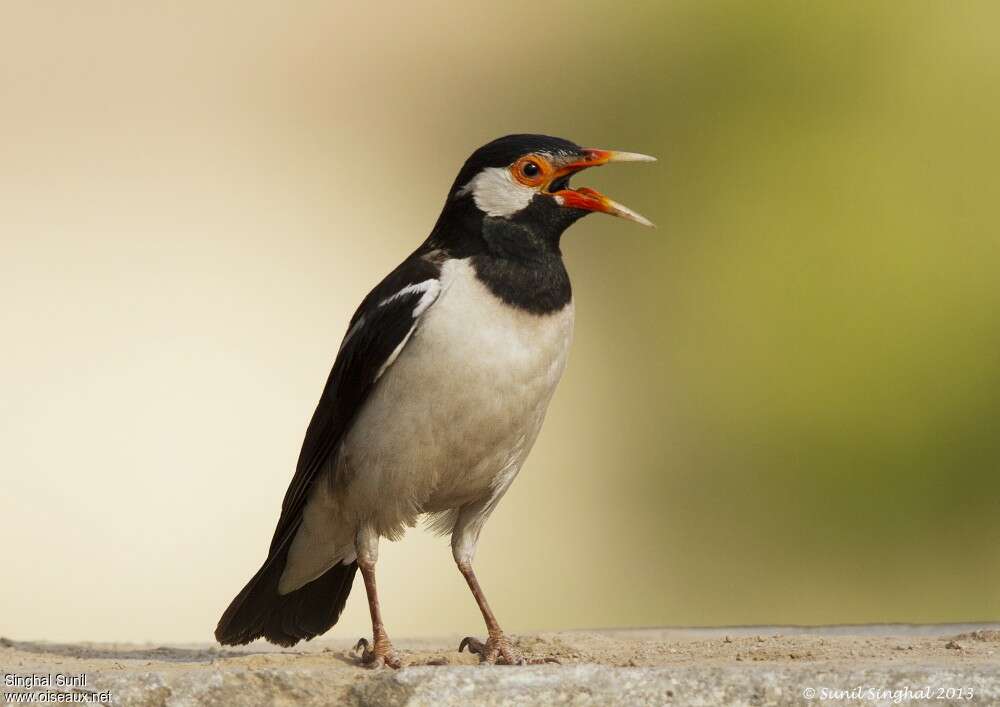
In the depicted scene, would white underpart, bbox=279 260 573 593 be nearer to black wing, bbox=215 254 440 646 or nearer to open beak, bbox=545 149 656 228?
black wing, bbox=215 254 440 646

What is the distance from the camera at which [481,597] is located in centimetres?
557

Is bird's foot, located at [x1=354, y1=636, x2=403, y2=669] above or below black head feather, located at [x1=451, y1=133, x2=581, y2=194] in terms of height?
below

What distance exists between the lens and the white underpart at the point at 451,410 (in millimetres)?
5199

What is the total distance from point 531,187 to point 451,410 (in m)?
0.96

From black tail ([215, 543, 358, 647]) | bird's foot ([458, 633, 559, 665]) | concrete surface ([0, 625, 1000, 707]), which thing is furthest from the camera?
black tail ([215, 543, 358, 647])

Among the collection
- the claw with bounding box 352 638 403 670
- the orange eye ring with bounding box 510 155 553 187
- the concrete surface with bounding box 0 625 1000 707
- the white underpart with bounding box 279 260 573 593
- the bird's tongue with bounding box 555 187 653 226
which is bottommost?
the claw with bounding box 352 638 403 670

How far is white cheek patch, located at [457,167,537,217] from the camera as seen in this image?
553cm

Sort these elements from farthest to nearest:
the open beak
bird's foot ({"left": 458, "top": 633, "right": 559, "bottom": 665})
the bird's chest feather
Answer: the open beak < bird's foot ({"left": 458, "top": 633, "right": 559, "bottom": 665}) < the bird's chest feather

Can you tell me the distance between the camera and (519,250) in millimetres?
5449

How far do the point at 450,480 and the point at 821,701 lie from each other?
174 centimetres

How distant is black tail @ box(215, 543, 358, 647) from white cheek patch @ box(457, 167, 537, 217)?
1.63m

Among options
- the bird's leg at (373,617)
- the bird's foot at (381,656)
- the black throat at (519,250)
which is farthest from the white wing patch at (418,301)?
the bird's foot at (381,656)

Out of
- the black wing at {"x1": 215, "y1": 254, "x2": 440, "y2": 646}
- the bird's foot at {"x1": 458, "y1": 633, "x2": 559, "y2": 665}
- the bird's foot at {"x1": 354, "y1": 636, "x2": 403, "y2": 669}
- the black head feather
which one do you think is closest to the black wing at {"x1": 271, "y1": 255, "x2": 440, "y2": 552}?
the black wing at {"x1": 215, "y1": 254, "x2": 440, "y2": 646}

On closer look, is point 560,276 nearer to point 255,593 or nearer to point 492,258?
point 492,258
